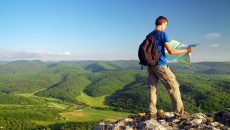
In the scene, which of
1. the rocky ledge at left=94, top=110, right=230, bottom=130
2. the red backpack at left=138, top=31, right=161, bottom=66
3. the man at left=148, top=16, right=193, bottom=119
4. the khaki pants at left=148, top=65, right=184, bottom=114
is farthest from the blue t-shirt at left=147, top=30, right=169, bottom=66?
the rocky ledge at left=94, top=110, right=230, bottom=130

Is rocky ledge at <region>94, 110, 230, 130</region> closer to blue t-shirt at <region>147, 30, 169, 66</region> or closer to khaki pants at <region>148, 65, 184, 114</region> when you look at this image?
khaki pants at <region>148, 65, 184, 114</region>

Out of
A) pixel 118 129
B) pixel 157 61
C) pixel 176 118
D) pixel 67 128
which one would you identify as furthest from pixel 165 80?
pixel 67 128

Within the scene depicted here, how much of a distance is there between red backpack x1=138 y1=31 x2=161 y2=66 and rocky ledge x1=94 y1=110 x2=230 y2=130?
9.71ft

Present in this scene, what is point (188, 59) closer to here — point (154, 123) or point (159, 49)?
point (159, 49)

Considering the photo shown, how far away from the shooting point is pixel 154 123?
544 inches

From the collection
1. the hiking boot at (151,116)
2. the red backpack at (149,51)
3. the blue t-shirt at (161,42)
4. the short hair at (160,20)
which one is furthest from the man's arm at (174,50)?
Result: the hiking boot at (151,116)

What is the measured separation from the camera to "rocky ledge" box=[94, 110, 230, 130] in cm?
1352

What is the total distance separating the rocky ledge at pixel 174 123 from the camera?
44.4ft

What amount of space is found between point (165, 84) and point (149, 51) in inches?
83.3

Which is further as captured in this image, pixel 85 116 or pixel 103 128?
pixel 85 116

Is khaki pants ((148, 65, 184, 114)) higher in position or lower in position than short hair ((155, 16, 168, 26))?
lower

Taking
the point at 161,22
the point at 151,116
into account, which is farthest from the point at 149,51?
the point at 151,116

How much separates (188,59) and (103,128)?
5.66m

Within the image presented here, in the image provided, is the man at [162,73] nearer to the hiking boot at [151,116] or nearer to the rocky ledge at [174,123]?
the hiking boot at [151,116]
